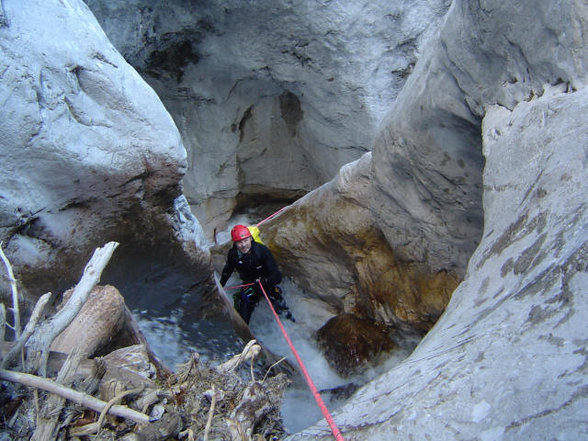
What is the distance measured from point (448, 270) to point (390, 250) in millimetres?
554

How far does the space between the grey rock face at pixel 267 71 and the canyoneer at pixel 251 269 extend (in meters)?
2.21

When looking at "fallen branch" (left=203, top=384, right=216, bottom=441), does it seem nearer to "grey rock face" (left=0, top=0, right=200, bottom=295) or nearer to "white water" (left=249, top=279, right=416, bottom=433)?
"grey rock face" (left=0, top=0, right=200, bottom=295)

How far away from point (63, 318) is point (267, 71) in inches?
174

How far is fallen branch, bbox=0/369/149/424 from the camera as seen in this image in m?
1.38

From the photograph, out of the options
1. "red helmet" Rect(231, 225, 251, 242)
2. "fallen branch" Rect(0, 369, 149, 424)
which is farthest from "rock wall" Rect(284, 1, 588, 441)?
"red helmet" Rect(231, 225, 251, 242)

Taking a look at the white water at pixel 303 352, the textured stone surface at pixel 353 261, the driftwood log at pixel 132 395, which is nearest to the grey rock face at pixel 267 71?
the textured stone surface at pixel 353 261

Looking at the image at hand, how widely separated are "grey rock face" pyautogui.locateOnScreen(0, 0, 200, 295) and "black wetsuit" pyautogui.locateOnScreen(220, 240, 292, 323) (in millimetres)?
1075

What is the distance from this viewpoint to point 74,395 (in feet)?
4.53

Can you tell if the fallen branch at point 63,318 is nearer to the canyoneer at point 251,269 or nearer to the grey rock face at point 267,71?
the canyoneer at point 251,269

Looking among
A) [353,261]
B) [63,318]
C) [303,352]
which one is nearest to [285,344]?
[303,352]

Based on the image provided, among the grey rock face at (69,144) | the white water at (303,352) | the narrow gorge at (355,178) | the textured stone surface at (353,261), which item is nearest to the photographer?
the narrow gorge at (355,178)

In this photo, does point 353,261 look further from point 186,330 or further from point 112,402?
point 112,402

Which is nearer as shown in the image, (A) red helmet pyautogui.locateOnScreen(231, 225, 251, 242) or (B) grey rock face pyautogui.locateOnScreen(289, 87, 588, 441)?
(B) grey rock face pyautogui.locateOnScreen(289, 87, 588, 441)

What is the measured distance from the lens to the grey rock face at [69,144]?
2.54 metres
